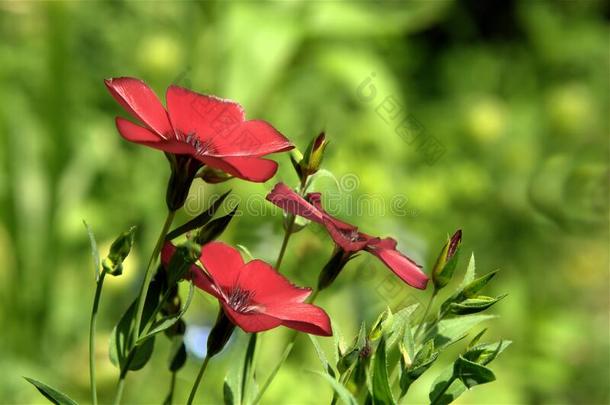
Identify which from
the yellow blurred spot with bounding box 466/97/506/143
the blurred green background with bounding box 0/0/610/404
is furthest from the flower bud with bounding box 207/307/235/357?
the yellow blurred spot with bounding box 466/97/506/143

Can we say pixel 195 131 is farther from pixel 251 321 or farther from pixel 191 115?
pixel 251 321

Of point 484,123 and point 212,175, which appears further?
point 484,123

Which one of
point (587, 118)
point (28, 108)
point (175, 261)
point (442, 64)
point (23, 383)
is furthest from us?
point (442, 64)

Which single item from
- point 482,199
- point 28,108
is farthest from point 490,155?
point 28,108

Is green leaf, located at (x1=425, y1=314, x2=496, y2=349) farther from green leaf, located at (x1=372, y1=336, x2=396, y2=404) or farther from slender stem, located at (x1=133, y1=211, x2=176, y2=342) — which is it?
slender stem, located at (x1=133, y1=211, x2=176, y2=342)

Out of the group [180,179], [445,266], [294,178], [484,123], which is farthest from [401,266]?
[484,123]

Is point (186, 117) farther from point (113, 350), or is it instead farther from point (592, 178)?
point (592, 178)
